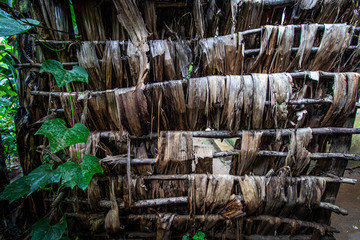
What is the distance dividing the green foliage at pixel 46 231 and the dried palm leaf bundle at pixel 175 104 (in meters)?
0.89

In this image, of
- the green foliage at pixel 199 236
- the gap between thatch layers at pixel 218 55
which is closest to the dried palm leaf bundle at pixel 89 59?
the gap between thatch layers at pixel 218 55

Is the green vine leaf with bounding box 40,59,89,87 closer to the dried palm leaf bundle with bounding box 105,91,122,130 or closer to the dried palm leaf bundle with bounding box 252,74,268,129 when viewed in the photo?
the dried palm leaf bundle with bounding box 105,91,122,130

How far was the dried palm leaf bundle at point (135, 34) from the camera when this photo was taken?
1.03 metres

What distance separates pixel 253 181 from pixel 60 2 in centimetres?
170

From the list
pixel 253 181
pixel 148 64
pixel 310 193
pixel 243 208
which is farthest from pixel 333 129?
pixel 148 64

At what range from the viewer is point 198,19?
1.11 metres

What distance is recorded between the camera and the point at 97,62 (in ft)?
3.66

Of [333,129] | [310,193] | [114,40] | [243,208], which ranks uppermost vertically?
[114,40]

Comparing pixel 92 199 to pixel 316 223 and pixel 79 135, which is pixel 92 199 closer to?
pixel 79 135

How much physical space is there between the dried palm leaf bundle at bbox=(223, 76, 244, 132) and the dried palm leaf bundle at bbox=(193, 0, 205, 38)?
0.35 meters

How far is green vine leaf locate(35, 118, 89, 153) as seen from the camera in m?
0.79

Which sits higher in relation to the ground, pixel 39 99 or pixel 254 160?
pixel 39 99

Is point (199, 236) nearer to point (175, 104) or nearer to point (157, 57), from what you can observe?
point (175, 104)

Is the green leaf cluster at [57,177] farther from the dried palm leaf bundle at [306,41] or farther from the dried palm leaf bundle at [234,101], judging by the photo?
the dried palm leaf bundle at [306,41]
